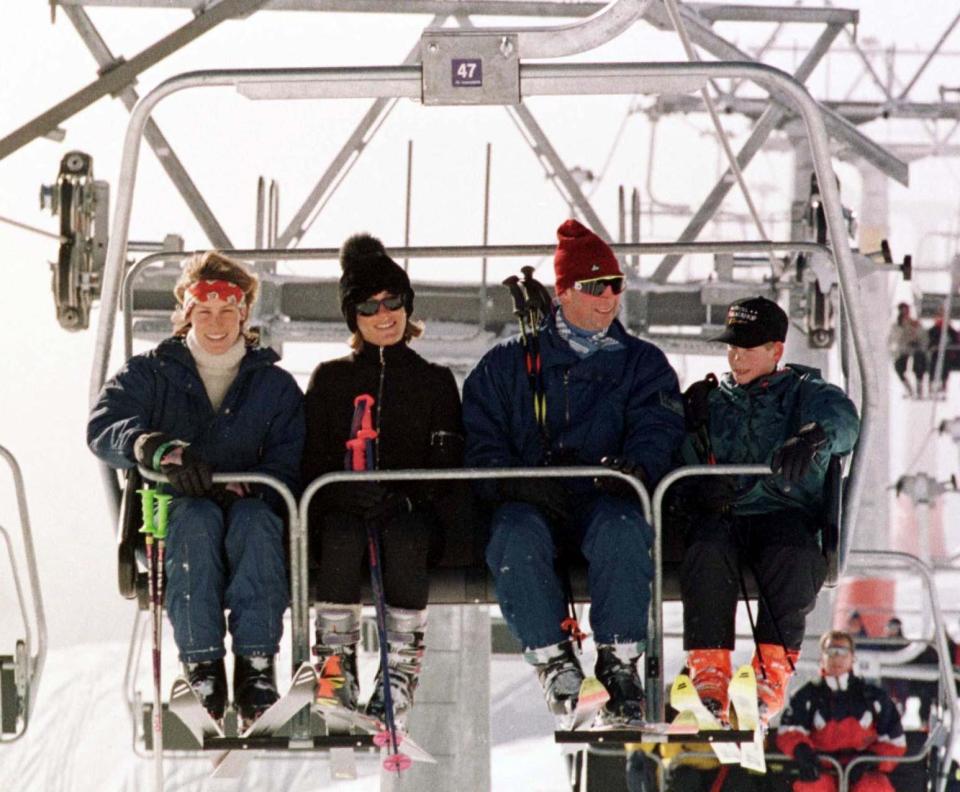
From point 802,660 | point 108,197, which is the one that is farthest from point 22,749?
point 108,197

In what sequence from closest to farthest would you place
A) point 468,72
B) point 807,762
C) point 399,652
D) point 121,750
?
point 468,72
point 399,652
point 807,762
point 121,750

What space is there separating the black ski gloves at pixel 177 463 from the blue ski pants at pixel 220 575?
0.46 feet

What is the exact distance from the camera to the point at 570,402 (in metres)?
5.27

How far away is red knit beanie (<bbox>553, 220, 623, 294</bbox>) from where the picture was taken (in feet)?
17.3

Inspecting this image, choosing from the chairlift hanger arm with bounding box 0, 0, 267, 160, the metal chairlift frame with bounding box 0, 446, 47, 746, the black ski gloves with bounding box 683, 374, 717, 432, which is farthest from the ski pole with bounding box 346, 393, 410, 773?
the chairlift hanger arm with bounding box 0, 0, 267, 160

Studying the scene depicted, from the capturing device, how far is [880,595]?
1017 inches

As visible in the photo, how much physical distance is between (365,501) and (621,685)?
0.84m

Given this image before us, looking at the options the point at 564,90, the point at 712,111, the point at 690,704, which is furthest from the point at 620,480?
the point at 712,111

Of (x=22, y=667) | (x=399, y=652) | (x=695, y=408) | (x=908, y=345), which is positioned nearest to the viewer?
(x=399, y=652)

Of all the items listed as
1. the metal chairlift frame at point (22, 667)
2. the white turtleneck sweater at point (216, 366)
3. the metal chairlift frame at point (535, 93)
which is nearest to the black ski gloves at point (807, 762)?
the metal chairlift frame at point (22, 667)

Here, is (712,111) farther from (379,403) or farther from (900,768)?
(900,768)

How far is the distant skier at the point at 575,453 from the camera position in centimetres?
504

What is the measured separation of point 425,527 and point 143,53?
15.1 feet

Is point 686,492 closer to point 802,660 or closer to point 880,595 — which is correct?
point 802,660
